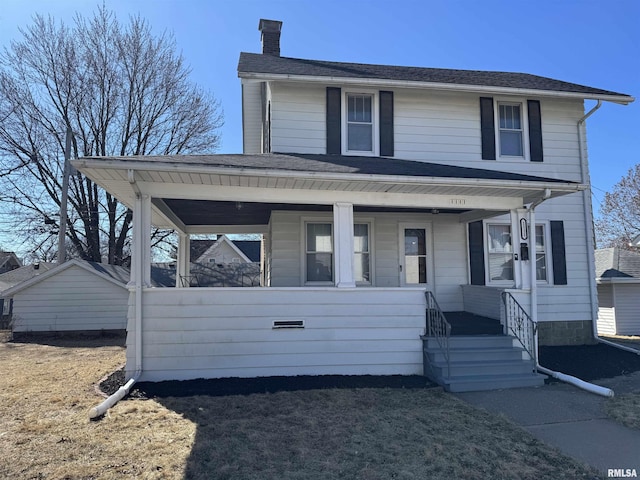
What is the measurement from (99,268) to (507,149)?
13457 mm

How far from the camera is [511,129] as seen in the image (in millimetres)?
9758

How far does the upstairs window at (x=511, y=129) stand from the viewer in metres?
9.73

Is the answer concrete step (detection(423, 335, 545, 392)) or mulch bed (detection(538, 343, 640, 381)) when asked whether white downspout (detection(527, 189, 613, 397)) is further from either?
mulch bed (detection(538, 343, 640, 381))

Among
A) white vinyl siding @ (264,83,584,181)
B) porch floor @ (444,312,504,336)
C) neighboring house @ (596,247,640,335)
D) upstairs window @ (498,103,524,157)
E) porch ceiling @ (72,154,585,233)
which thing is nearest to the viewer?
porch ceiling @ (72,154,585,233)

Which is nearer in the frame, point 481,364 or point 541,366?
point 481,364

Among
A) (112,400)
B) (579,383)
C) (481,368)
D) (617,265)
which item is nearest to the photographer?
(112,400)

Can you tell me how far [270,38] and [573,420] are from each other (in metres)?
11.3

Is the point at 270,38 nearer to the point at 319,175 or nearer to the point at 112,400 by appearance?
the point at 319,175

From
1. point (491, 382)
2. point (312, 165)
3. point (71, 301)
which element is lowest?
point (491, 382)

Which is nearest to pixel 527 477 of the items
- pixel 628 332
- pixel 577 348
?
→ pixel 577 348

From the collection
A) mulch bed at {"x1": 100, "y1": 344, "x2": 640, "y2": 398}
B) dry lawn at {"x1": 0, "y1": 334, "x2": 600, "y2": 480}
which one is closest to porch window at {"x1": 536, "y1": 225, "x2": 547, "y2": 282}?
mulch bed at {"x1": 100, "y1": 344, "x2": 640, "y2": 398}

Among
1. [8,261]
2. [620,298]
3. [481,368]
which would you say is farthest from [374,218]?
[8,261]

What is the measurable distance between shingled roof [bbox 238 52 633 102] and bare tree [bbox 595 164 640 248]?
2268cm

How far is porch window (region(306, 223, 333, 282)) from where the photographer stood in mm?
8992
